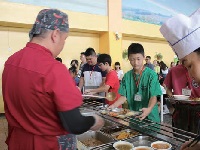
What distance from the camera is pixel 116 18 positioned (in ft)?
21.3

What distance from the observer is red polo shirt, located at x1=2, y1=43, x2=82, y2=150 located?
2.72 feet

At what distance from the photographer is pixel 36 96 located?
0.85 metres

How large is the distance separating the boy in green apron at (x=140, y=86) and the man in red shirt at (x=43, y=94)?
2.88ft

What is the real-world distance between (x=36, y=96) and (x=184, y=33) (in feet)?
1.94

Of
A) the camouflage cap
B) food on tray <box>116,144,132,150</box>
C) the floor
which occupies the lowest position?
the floor

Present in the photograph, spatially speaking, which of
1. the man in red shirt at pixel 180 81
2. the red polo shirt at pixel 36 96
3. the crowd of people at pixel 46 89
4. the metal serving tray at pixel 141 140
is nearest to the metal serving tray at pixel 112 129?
the metal serving tray at pixel 141 140

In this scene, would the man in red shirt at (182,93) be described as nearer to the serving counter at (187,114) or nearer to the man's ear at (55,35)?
the serving counter at (187,114)

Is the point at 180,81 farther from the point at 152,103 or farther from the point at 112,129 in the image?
the point at 112,129

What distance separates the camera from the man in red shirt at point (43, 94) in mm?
834

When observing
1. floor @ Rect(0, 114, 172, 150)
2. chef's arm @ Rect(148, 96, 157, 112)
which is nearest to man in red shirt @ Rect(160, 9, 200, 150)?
chef's arm @ Rect(148, 96, 157, 112)

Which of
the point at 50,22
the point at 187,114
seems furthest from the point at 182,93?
the point at 50,22

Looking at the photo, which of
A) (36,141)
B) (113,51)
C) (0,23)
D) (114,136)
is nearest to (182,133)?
(114,136)

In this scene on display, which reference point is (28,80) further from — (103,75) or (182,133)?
(103,75)

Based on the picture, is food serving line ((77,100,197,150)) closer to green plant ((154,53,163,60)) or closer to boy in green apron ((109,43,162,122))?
boy in green apron ((109,43,162,122))
